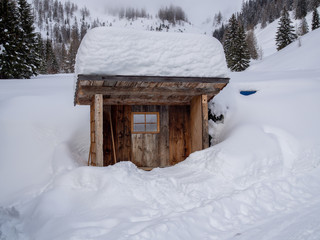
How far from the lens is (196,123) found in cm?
717

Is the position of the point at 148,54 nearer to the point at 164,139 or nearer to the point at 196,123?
the point at 196,123

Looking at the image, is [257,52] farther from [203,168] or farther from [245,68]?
[203,168]

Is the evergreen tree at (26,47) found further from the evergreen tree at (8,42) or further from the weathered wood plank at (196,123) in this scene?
the weathered wood plank at (196,123)

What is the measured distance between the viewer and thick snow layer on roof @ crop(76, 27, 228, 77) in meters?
5.26

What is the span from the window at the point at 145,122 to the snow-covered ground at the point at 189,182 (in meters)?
1.76

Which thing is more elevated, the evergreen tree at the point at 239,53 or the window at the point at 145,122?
the evergreen tree at the point at 239,53

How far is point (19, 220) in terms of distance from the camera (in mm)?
4555

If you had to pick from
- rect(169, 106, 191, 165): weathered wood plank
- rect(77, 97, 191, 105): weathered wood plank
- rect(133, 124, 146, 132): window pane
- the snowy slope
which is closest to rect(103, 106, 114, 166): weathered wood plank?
rect(77, 97, 191, 105): weathered wood plank

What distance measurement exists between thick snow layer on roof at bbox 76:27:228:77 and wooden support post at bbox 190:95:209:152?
3.49 feet

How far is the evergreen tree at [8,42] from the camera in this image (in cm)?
2044

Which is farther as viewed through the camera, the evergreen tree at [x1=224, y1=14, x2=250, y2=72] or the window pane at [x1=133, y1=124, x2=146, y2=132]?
the evergreen tree at [x1=224, y1=14, x2=250, y2=72]

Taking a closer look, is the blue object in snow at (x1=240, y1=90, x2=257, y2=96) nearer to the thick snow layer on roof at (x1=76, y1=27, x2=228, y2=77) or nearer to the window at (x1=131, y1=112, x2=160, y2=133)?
the thick snow layer on roof at (x1=76, y1=27, x2=228, y2=77)

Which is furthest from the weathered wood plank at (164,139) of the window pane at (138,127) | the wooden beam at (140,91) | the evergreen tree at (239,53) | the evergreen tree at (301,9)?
the evergreen tree at (301,9)

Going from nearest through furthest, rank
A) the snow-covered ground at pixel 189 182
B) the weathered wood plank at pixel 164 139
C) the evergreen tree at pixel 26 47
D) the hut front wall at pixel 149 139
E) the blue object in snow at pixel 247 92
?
the snow-covered ground at pixel 189 182
the hut front wall at pixel 149 139
the weathered wood plank at pixel 164 139
the blue object in snow at pixel 247 92
the evergreen tree at pixel 26 47
